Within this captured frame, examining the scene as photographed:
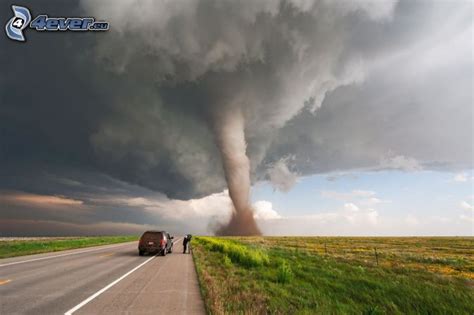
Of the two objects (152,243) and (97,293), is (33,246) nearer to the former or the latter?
(152,243)

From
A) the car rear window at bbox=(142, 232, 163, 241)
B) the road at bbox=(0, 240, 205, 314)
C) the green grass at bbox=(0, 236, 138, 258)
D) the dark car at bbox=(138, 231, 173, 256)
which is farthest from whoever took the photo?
the green grass at bbox=(0, 236, 138, 258)

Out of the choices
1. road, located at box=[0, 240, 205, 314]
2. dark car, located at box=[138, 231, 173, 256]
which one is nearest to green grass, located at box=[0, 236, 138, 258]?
dark car, located at box=[138, 231, 173, 256]

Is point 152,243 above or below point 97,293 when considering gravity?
above

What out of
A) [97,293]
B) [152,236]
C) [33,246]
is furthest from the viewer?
[33,246]

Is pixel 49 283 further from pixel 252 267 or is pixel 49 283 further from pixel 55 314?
pixel 252 267

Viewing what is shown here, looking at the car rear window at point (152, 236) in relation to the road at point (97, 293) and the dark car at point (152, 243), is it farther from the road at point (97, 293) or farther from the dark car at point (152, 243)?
the road at point (97, 293)

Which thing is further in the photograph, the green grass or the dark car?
the green grass

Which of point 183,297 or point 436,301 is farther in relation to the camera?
point 436,301

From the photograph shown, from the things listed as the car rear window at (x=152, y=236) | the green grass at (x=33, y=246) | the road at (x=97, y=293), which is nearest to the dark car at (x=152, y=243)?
the car rear window at (x=152, y=236)

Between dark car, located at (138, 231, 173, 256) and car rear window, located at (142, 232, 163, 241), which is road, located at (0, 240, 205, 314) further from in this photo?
car rear window, located at (142, 232, 163, 241)

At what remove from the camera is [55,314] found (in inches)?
280

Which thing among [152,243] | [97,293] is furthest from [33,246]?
[97,293]

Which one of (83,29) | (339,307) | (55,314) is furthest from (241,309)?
(83,29)

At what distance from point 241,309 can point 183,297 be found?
84.1 inches
